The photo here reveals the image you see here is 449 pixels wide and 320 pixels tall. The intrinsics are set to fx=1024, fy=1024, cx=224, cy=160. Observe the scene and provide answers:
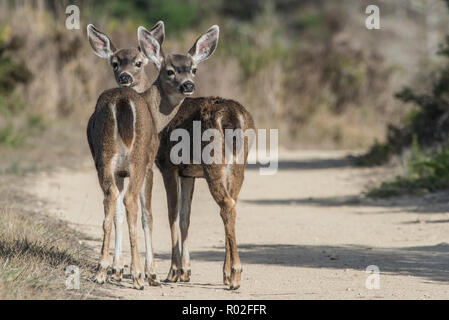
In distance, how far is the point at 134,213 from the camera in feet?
29.3

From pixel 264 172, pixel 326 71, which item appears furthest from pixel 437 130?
pixel 326 71

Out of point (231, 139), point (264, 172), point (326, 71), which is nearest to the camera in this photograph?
point (231, 139)

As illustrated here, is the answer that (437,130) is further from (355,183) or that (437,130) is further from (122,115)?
Answer: (122,115)

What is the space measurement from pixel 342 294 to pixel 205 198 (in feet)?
26.6

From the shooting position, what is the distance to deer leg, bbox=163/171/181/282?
9.48 meters

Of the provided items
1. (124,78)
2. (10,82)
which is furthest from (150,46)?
(10,82)

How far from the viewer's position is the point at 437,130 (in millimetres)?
19750

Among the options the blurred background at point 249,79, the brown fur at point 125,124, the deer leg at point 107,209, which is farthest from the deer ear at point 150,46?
the blurred background at point 249,79

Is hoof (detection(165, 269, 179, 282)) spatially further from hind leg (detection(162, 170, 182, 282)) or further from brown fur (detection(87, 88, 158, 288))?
brown fur (detection(87, 88, 158, 288))

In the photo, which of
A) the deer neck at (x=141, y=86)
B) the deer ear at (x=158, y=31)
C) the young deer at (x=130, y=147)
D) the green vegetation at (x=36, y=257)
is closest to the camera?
the green vegetation at (x=36, y=257)

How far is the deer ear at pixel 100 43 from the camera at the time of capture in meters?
10.8

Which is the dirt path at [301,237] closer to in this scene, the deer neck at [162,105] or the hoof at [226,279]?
the hoof at [226,279]

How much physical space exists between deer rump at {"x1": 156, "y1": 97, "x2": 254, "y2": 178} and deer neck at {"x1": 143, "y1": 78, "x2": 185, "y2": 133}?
2.4 inches

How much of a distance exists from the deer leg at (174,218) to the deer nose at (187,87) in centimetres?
81
